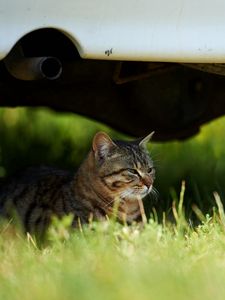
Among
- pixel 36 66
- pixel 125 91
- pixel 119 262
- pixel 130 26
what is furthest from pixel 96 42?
pixel 125 91

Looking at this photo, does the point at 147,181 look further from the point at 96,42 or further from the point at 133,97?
the point at 96,42

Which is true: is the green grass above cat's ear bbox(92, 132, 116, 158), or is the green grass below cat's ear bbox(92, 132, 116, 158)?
below

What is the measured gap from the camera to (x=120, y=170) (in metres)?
4.61

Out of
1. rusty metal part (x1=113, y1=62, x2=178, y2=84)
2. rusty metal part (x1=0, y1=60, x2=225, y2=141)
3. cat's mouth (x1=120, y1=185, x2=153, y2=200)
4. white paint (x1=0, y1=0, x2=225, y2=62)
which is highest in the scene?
white paint (x1=0, y1=0, x2=225, y2=62)

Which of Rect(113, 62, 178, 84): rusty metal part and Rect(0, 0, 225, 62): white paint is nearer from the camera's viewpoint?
Rect(0, 0, 225, 62): white paint

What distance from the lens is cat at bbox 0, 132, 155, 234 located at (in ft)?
14.5

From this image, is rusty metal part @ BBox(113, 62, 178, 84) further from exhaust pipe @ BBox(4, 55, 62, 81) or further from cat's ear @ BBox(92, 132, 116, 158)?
exhaust pipe @ BBox(4, 55, 62, 81)

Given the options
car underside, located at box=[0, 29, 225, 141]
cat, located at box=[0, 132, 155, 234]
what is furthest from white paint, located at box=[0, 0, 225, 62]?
cat, located at box=[0, 132, 155, 234]

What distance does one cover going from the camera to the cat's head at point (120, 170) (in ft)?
14.9

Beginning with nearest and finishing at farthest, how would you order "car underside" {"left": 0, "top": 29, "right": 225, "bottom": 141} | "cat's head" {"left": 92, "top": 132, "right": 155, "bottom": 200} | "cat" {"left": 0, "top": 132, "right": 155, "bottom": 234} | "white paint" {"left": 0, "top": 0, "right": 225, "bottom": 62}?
"white paint" {"left": 0, "top": 0, "right": 225, "bottom": 62}, "car underside" {"left": 0, "top": 29, "right": 225, "bottom": 141}, "cat" {"left": 0, "top": 132, "right": 155, "bottom": 234}, "cat's head" {"left": 92, "top": 132, "right": 155, "bottom": 200}

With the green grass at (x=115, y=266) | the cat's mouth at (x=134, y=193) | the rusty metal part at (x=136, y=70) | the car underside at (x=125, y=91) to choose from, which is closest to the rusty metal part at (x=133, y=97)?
the car underside at (x=125, y=91)

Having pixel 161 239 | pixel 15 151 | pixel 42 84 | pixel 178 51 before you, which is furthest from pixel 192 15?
pixel 15 151

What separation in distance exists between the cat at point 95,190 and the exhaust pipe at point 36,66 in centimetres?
82

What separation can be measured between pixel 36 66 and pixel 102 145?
39.6 inches
